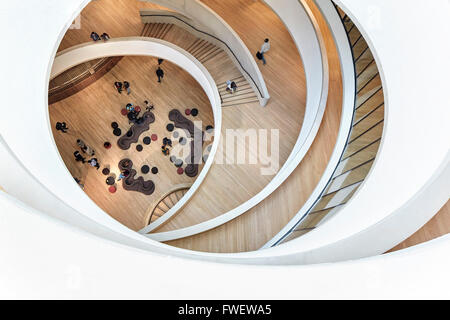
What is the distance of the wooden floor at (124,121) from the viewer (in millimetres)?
10328

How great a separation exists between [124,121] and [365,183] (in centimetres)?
981

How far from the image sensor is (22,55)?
3861 mm

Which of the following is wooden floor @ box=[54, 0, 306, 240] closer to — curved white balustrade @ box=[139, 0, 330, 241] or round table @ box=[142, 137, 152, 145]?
curved white balustrade @ box=[139, 0, 330, 241]

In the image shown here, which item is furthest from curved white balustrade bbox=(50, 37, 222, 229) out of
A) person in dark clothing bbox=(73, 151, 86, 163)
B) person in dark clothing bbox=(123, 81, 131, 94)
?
person in dark clothing bbox=(73, 151, 86, 163)

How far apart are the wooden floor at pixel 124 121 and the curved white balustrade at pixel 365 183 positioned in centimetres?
679

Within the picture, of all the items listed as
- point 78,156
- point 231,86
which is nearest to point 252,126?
point 231,86

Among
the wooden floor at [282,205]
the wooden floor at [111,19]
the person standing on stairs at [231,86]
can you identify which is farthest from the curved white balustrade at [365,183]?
the wooden floor at [111,19]

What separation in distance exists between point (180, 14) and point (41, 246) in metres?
10.4

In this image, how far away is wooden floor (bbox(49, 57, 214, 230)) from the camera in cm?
1033

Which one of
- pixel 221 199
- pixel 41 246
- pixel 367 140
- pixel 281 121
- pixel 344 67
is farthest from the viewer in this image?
pixel 281 121

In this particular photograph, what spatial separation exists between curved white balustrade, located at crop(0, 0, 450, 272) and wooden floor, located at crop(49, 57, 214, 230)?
6.79m
